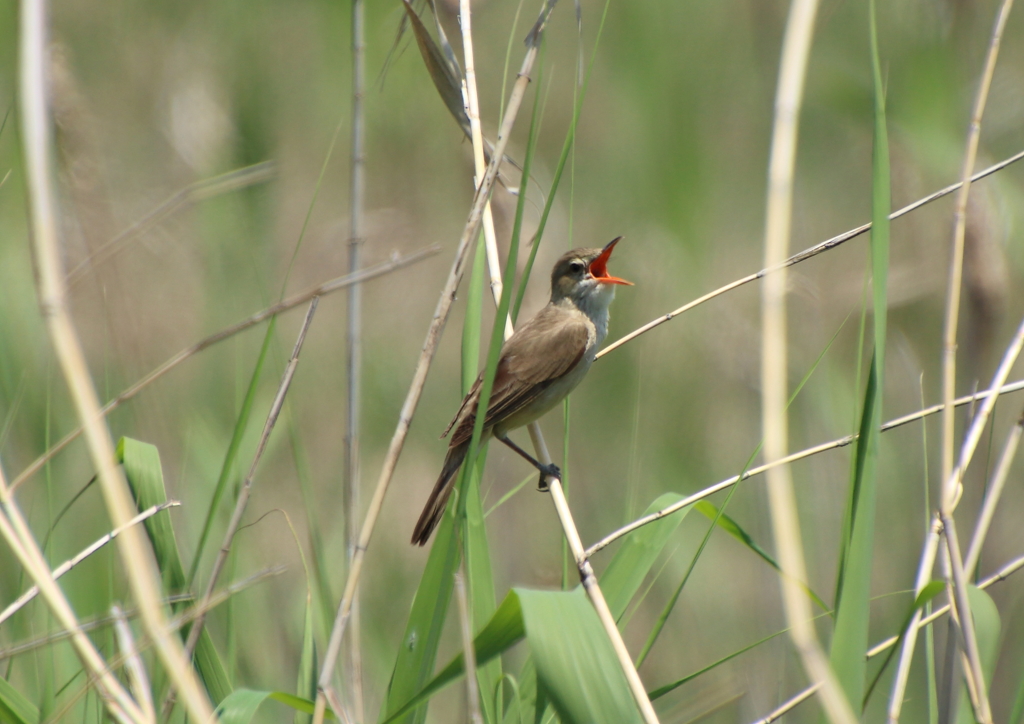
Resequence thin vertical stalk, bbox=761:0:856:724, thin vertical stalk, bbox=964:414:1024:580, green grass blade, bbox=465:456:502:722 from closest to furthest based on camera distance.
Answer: thin vertical stalk, bbox=761:0:856:724
thin vertical stalk, bbox=964:414:1024:580
green grass blade, bbox=465:456:502:722

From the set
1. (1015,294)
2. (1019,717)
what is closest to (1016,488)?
(1015,294)

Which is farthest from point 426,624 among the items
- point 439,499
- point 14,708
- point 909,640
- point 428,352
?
point 439,499

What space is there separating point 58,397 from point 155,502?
1528 millimetres

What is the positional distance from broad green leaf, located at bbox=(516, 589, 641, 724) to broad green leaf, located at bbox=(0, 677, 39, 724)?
0.95 meters

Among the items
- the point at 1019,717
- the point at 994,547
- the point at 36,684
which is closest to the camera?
the point at 1019,717

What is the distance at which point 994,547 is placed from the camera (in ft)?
10.5

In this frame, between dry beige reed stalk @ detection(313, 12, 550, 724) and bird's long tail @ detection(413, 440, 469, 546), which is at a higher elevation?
dry beige reed stalk @ detection(313, 12, 550, 724)

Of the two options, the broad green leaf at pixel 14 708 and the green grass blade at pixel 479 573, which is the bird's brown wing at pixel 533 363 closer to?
the green grass blade at pixel 479 573

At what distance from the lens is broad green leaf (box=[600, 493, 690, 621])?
198 centimetres

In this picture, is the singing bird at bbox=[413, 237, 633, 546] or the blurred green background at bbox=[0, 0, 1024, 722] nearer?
the blurred green background at bbox=[0, 0, 1024, 722]

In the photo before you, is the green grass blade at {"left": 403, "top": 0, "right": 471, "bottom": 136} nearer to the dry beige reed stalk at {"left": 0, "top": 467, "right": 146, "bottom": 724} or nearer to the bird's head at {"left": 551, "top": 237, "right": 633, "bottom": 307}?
the dry beige reed stalk at {"left": 0, "top": 467, "right": 146, "bottom": 724}

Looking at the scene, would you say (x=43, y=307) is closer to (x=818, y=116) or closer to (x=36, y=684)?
(x=36, y=684)

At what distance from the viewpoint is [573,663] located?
1.43 metres

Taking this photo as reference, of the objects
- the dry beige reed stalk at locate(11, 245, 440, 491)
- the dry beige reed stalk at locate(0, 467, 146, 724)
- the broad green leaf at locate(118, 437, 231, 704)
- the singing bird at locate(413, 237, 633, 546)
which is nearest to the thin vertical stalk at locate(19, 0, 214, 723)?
the dry beige reed stalk at locate(0, 467, 146, 724)
